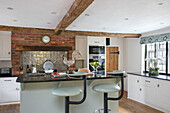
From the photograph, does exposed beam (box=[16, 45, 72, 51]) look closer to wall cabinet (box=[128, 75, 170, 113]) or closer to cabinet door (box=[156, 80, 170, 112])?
wall cabinet (box=[128, 75, 170, 113])

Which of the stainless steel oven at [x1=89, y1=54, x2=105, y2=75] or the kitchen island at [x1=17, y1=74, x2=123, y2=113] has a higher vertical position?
the stainless steel oven at [x1=89, y1=54, x2=105, y2=75]

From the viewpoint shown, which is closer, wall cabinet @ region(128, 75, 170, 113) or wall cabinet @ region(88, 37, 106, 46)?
wall cabinet @ region(128, 75, 170, 113)

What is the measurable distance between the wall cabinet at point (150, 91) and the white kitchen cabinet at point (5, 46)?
421 cm

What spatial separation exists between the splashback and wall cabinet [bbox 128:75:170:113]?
2.68 metres

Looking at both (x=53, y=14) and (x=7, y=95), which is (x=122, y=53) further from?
(x=7, y=95)

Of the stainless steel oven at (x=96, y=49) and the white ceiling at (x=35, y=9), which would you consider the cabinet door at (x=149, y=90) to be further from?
the white ceiling at (x=35, y=9)

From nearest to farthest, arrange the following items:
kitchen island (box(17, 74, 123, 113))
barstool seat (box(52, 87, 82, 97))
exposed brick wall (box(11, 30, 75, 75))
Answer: barstool seat (box(52, 87, 82, 97)), kitchen island (box(17, 74, 123, 113)), exposed brick wall (box(11, 30, 75, 75))

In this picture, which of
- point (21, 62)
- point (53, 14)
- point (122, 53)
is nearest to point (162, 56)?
point (122, 53)

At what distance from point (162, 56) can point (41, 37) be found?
425cm

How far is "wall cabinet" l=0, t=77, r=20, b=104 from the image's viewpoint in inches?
184

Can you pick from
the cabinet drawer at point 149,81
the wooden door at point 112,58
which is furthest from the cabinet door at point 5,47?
the cabinet drawer at point 149,81

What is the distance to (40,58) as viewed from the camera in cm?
568

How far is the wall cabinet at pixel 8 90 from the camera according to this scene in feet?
15.3

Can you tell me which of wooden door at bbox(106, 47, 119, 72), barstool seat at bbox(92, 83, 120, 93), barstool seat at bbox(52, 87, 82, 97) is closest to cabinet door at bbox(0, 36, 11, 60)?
barstool seat at bbox(52, 87, 82, 97)
